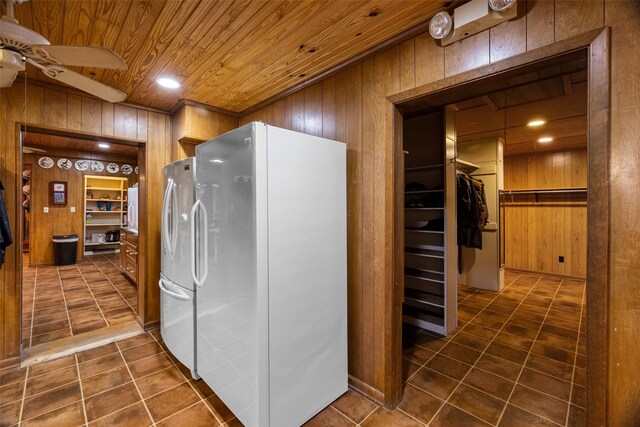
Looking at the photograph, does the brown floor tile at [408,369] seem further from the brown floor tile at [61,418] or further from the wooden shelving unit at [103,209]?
the wooden shelving unit at [103,209]

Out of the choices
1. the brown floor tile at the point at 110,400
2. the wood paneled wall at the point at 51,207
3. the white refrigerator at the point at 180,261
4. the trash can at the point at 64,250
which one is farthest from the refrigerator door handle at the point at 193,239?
the wood paneled wall at the point at 51,207

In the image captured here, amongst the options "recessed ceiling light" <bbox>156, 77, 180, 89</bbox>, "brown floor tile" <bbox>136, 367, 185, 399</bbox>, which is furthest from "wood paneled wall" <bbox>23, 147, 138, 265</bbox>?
"brown floor tile" <bbox>136, 367, 185, 399</bbox>

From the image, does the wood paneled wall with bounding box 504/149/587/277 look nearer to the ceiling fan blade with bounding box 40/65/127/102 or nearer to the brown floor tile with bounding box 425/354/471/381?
the brown floor tile with bounding box 425/354/471/381

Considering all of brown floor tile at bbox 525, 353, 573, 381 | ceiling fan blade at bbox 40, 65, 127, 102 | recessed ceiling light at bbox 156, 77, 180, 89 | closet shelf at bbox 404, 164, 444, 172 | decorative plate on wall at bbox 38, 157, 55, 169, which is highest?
recessed ceiling light at bbox 156, 77, 180, 89

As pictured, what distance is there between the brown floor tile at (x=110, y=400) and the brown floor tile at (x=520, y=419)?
8.18 ft

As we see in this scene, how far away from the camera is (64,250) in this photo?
5.97 m

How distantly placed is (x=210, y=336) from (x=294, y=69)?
2.07 metres

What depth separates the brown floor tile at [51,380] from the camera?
2092 mm

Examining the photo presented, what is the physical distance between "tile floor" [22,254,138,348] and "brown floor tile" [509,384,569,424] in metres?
3.91

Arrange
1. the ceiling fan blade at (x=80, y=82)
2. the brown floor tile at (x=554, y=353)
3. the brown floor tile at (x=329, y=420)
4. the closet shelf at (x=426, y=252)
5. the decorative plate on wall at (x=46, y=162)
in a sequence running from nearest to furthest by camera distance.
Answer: the ceiling fan blade at (x=80, y=82), the brown floor tile at (x=329, y=420), the brown floor tile at (x=554, y=353), the closet shelf at (x=426, y=252), the decorative plate on wall at (x=46, y=162)

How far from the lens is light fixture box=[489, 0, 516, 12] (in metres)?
1.27

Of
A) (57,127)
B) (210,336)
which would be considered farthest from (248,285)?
(57,127)

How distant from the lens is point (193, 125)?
115 inches

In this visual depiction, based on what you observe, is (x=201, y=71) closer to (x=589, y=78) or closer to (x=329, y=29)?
(x=329, y=29)
